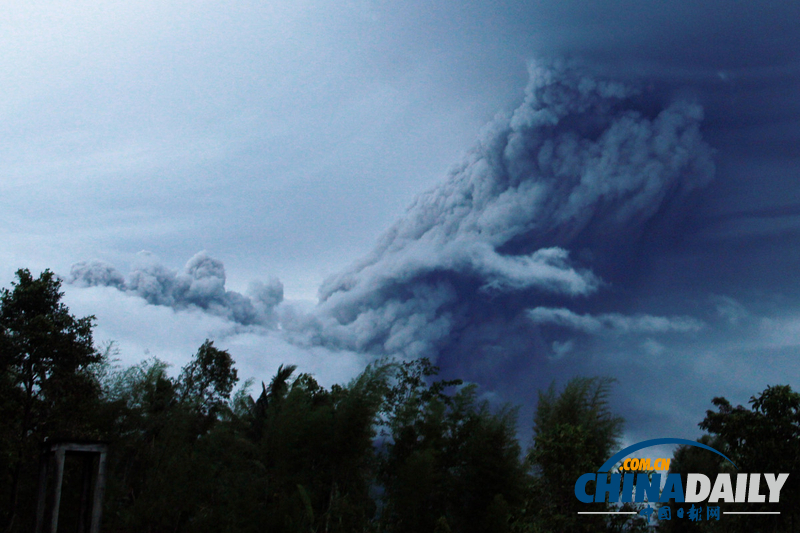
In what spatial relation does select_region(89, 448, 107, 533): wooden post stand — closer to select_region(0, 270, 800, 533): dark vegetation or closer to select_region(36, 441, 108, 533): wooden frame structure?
select_region(36, 441, 108, 533): wooden frame structure

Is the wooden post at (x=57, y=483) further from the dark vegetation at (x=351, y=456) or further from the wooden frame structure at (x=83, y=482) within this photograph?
the dark vegetation at (x=351, y=456)

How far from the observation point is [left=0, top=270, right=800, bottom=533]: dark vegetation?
10648 mm

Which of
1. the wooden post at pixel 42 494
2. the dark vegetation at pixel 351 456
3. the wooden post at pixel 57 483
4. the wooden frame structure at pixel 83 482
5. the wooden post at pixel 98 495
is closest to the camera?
the wooden post at pixel 57 483

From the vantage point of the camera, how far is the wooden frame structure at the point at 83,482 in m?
8.38

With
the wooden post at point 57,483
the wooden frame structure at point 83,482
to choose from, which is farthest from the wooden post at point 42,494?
the wooden post at point 57,483

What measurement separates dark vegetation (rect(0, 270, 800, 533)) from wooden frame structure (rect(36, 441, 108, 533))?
127 cm

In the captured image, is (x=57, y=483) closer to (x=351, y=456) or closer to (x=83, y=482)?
(x=83, y=482)

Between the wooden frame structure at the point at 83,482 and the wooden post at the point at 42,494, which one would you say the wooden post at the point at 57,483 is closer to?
the wooden frame structure at the point at 83,482

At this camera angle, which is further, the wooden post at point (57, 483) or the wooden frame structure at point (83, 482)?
the wooden frame structure at point (83, 482)

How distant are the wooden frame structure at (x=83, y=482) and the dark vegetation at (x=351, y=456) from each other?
127 centimetres

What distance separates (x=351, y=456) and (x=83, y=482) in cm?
445

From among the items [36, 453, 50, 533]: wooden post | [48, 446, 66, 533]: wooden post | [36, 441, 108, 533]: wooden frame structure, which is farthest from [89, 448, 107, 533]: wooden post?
[36, 453, 50, 533]: wooden post

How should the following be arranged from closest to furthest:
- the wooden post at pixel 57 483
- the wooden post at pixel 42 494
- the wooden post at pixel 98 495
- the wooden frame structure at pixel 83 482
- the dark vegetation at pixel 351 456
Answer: the wooden post at pixel 57 483
the wooden frame structure at pixel 83 482
the wooden post at pixel 98 495
the wooden post at pixel 42 494
the dark vegetation at pixel 351 456

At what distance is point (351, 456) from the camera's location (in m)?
11.2
